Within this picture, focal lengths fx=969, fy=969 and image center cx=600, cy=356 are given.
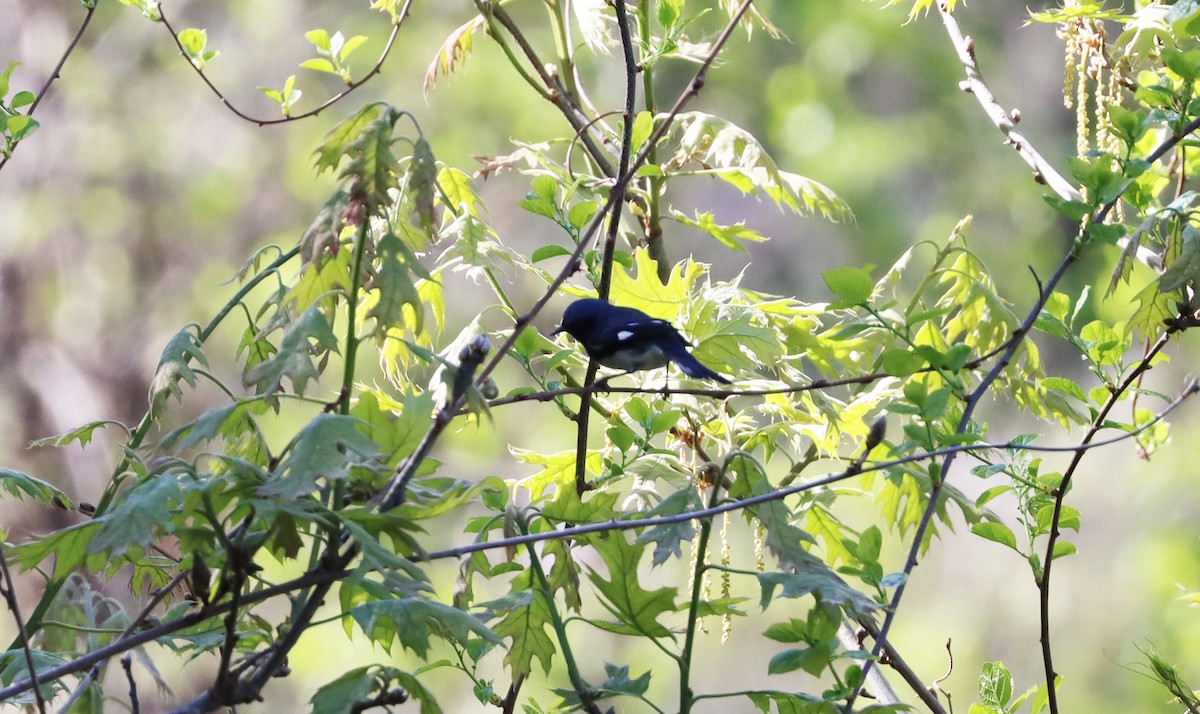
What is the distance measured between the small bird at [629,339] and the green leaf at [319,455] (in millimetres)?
338

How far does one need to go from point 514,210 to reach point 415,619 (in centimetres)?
184

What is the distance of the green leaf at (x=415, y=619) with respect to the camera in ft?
1.24

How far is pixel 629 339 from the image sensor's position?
2.33ft

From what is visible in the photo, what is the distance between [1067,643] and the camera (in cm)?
206

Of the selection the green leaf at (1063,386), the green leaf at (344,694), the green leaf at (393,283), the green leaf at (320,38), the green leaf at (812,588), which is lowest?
the green leaf at (344,694)

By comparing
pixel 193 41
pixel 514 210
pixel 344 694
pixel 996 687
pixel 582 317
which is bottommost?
pixel 344 694

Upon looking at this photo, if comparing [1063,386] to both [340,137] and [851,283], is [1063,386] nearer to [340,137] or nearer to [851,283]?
[851,283]

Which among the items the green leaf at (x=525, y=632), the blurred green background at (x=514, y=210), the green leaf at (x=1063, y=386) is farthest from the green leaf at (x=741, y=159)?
the blurred green background at (x=514, y=210)

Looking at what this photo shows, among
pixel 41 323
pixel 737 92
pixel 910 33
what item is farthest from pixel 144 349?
pixel 910 33

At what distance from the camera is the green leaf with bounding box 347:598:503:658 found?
0.38 m

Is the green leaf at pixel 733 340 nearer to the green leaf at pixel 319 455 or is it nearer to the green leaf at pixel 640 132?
the green leaf at pixel 640 132

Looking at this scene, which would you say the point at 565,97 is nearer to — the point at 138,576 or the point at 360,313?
the point at 360,313

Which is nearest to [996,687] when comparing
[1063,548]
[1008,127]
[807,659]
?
[1063,548]

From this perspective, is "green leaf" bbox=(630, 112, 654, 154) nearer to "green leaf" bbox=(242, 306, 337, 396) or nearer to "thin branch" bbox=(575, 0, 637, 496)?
"thin branch" bbox=(575, 0, 637, 496)
